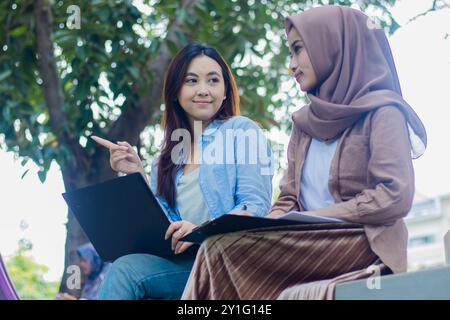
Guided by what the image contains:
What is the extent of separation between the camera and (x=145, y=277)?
2.50 meters

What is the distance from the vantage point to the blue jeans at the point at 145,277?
247 cm

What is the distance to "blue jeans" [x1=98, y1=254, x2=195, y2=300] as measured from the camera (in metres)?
2.47

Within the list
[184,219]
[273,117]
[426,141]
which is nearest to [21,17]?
[273,117]

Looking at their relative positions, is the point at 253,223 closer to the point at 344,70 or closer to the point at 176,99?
the point at 344,70

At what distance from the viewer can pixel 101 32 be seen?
4.75m

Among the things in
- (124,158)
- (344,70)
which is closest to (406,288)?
(344,70)

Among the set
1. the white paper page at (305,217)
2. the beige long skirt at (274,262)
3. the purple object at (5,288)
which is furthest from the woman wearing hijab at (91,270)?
the white paper page at (305,217)

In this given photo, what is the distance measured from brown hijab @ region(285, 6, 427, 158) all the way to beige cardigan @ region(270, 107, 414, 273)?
0.06 m

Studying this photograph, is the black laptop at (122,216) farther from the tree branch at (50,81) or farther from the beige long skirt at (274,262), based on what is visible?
the tree branch at (50,81)

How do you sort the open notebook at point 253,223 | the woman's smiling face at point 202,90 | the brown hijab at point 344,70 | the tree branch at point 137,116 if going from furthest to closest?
1. the tree branch at point 137,116
2. the woman's smiling face at point 202,90
3. the brown hijab at point 344,70
4. the open notebook at point 253,223

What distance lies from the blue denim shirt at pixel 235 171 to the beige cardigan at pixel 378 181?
Result: 30 centimetres

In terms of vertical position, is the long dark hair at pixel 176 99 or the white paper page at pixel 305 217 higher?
the long dark hair at pixel 176 99

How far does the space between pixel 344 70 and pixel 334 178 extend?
1.06 ft
